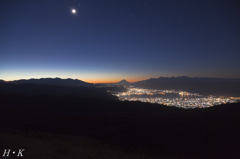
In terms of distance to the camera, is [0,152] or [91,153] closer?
[0,152]

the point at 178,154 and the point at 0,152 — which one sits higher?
the point at 0,152

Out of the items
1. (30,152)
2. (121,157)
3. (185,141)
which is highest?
(30,152)

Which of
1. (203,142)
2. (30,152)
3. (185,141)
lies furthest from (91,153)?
(203,142)

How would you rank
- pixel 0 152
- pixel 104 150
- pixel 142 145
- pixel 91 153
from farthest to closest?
pixel 142 145
pixel 104 150
pixel 91 153
pixel 0 152

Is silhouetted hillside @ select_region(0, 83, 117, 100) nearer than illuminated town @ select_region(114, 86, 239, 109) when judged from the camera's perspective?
No

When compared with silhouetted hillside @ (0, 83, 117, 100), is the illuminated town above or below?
below

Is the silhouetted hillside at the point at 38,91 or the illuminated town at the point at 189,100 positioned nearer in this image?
the illuminated town at the point at 189,100

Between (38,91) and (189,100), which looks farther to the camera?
(38,91)

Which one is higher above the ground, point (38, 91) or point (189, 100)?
point (38, 91)

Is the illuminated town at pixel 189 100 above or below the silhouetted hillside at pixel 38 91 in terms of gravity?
below

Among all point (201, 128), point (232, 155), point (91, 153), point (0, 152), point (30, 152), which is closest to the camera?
point (0, 152)

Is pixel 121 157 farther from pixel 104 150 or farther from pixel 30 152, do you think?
pixel 30 152
